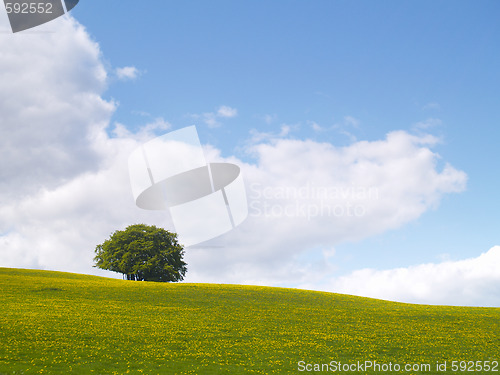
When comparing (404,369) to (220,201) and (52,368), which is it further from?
(220,201)

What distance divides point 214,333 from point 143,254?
207 ft

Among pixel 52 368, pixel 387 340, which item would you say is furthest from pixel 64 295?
pixel 387 340

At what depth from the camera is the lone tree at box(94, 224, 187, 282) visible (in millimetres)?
90250

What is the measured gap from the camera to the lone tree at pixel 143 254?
90.2 metres

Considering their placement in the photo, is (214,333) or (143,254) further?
(143,254)

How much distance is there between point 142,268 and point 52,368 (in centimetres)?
6845

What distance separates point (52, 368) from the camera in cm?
2233

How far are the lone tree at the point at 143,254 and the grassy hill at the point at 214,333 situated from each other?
36707mm

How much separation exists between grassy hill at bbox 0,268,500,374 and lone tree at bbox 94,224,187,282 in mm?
36707

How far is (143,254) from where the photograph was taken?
91562mm

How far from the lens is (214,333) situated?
3216 cm

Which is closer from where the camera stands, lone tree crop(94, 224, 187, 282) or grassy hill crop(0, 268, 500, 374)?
grassy hill crop(0, 268, 500, 374)

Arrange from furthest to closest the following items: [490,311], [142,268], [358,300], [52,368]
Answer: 1. [142,268]
2. [358,300]
3. [490,311]
4. [52,368]

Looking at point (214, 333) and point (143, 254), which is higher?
point (143, 254)
